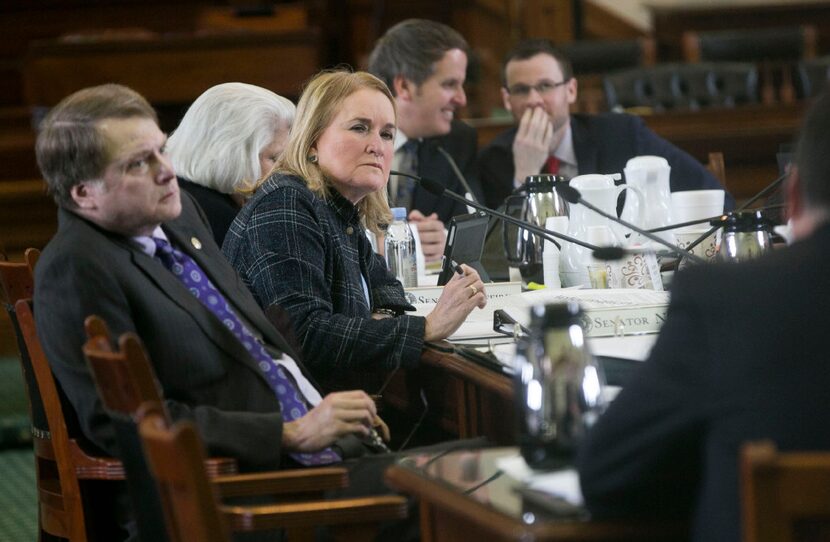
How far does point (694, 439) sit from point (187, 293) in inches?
39.0

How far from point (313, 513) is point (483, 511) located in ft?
1.14

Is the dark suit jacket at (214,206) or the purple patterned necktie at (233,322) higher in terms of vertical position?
the dark suit jacket at (214,206)

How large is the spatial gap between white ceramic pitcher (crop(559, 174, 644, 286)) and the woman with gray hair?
715 mm

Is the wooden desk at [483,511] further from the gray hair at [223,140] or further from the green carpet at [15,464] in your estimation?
the green carpet at [15,464]

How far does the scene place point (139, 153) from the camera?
6.41 feet

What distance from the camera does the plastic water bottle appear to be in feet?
10.0


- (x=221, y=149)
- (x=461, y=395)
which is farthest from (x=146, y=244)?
(x=221, y=149)

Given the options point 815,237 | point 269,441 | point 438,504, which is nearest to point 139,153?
point 269,441

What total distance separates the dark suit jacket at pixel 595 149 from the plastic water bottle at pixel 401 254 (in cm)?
112

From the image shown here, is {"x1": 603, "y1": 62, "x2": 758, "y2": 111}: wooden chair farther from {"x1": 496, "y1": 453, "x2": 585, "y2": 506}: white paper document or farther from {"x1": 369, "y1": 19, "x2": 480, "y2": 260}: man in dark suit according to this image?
{"x1": 496, "y1": 453, "x2": 585, "y2": 506}: white paper document

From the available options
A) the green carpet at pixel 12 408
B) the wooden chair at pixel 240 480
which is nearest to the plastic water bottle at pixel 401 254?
the wooden chair at pixel 240 480

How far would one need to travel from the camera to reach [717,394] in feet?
3.94

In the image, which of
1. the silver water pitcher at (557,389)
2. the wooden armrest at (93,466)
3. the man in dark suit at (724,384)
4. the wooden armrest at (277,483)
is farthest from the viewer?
the wooden armrest at (93,466)

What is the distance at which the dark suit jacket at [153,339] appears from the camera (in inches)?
72.8
